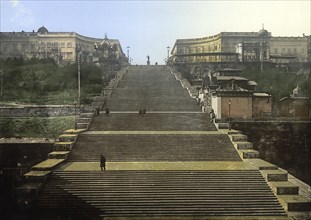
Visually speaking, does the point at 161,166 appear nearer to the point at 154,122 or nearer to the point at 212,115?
the point at 154,122

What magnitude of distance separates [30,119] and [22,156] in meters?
7.31

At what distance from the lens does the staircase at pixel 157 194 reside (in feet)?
51.6

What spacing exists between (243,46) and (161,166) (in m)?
49.6

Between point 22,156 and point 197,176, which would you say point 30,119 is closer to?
point 22,156

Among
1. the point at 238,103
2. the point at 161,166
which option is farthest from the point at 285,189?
Result: the point at 238,103

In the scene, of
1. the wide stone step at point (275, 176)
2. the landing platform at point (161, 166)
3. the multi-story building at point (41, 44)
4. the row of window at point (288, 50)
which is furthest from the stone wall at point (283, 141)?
the row of window at point (288, 50)

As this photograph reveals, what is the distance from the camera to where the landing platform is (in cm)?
1944

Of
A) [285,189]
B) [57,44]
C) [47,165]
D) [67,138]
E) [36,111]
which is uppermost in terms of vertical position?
[57,44]

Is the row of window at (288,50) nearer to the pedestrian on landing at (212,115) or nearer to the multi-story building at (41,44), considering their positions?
the multi-story building at (41,44)

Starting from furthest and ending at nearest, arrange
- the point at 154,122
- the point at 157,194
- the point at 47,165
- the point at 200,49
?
the point at 200,49
the point at 154,122
the point at 47,165
the point at 157,194

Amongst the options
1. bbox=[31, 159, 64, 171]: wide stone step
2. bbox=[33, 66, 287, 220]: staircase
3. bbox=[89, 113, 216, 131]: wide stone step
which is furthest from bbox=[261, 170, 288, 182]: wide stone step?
bbox=[31, 159, 64, 171]: wide stone step

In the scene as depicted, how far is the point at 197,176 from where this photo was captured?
18.3 m

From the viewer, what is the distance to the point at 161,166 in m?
20.0

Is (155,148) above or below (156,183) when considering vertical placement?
above
